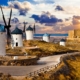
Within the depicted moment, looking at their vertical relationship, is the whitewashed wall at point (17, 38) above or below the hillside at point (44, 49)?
above

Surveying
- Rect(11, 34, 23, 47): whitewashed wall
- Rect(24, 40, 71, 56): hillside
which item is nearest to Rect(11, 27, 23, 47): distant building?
Rect(11, 34, 23, 47): whitewashed wall

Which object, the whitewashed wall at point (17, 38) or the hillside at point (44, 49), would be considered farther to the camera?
the whitewashed wall at point (17, 38)

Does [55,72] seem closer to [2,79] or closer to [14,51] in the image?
[2,79]

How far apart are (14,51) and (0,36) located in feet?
37.7

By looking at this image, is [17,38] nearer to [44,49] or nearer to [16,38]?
[16,38]

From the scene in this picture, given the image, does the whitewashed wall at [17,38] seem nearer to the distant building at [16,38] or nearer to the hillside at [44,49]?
the distant building at [16,38]

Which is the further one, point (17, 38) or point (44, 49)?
point (44, 49)

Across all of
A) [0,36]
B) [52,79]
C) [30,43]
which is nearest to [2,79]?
[52,79]

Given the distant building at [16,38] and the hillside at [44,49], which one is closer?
the hillside at [44,49]

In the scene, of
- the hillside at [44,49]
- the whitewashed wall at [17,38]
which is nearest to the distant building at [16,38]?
the whitewashed wall at [17,38]

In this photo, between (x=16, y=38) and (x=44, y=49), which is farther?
(x=44, y=49)

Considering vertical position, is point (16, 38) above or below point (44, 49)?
above

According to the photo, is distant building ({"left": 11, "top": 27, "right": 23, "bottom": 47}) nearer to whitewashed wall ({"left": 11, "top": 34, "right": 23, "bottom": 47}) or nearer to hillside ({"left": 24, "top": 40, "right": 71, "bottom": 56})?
whitewashed wall ({"left": 11, "top": 34, "right": 23, "bottom": 47})

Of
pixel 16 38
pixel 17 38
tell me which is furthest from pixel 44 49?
pixel 16 38
